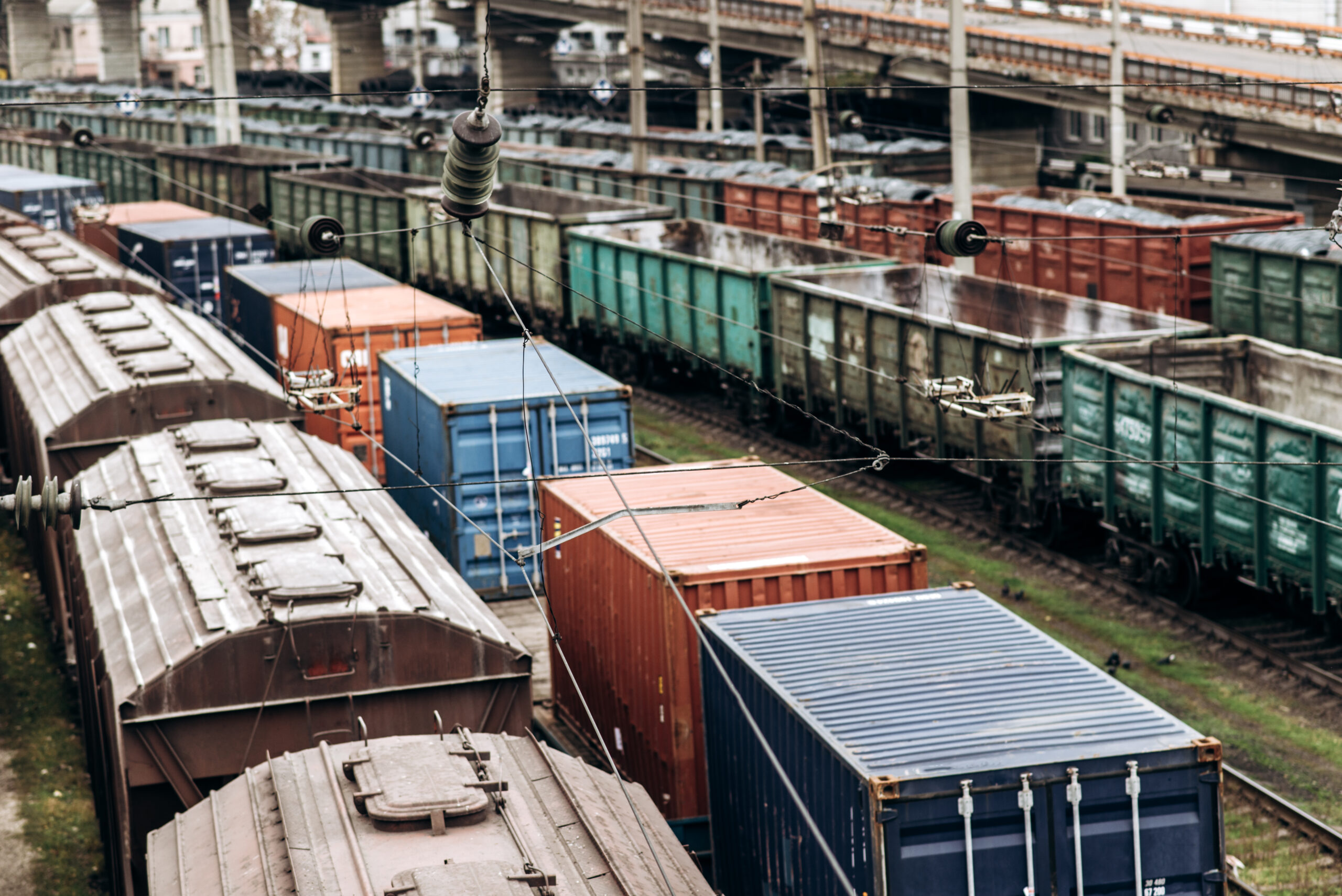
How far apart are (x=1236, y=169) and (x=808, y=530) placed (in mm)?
33032

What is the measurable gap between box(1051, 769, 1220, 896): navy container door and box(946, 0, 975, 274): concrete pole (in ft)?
66.2

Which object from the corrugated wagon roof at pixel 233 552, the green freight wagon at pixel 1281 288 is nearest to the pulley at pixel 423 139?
the green freight wagon at pixel 1281 288

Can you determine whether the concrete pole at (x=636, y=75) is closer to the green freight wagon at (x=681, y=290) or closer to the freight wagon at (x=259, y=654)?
the green freight wagon at (x=681, y=290)

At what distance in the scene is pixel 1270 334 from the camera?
24.6m

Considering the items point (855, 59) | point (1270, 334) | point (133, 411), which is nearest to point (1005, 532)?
point (1270, 334)

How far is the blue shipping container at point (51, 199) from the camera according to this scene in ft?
140

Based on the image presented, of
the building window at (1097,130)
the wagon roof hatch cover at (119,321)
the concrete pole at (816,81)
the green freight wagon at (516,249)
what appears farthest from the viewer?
the building window at (1097,130)

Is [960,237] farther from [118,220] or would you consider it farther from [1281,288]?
[118,220]

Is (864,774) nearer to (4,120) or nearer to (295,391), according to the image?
(295,391)

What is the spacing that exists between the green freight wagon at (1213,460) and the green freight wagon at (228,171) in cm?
2667

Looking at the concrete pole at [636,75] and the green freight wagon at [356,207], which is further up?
the concrete pole at [636,75]

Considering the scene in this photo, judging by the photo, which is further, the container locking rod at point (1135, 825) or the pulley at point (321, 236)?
the pulley at point (321, 236)

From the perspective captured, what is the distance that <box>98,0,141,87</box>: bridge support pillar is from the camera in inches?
4215

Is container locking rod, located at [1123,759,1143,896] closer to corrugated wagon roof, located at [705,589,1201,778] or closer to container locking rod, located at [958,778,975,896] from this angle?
corrugated wagon roof, located at [705,589,1201,778]
